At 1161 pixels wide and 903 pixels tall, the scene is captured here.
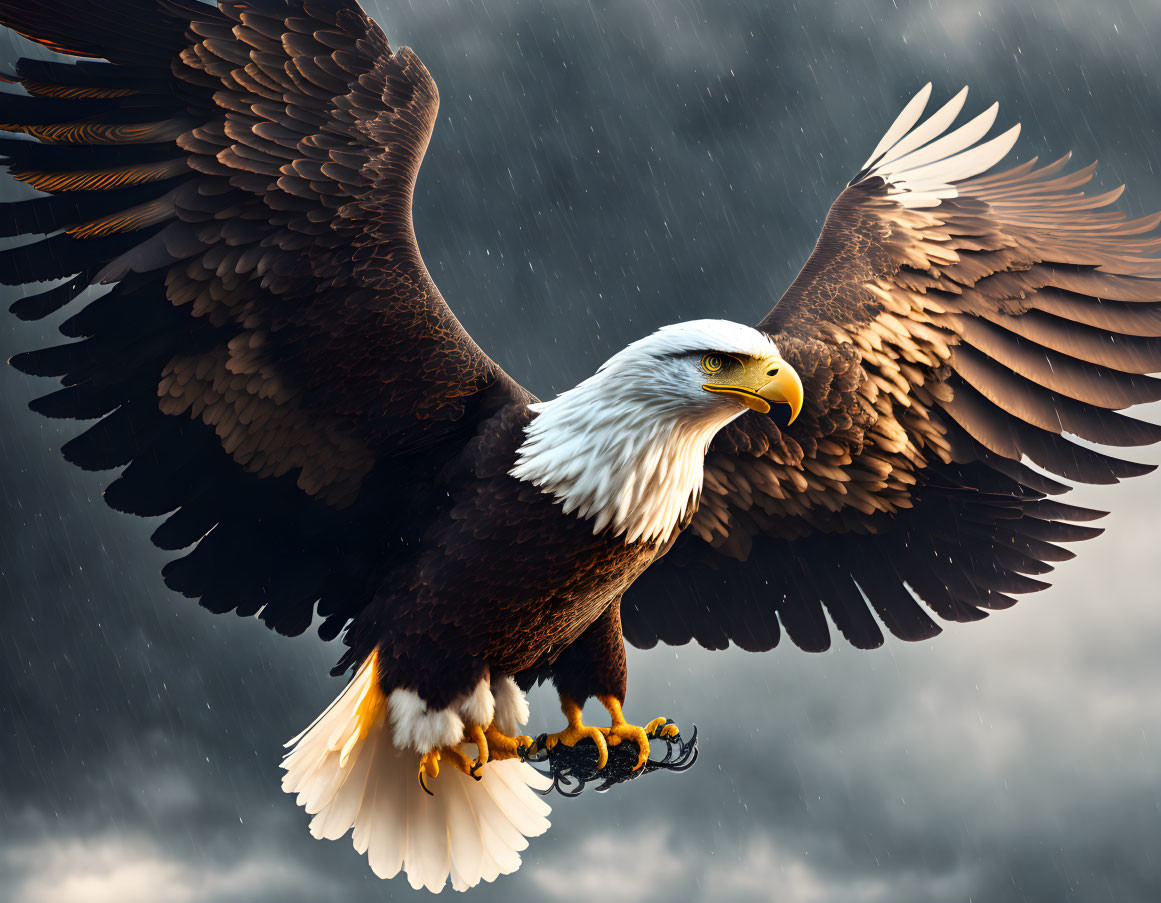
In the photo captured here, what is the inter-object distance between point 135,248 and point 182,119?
41cm

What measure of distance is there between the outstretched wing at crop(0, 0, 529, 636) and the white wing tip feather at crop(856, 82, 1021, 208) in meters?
2.12

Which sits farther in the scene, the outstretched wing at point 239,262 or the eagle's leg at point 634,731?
the eagle's leg at point 634,731

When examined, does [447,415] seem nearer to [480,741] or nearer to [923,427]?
[480,741]

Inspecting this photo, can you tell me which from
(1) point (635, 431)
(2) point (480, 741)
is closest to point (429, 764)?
(2) point (480, 741)

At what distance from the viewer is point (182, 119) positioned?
3.54 metres

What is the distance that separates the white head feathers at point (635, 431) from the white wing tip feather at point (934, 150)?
186cm

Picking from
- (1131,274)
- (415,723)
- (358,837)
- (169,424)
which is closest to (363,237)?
(169,424)

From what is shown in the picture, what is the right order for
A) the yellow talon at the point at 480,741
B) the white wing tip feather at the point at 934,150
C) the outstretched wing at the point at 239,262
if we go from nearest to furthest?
the outstretched wing at the point at 239,262
the yellow talon at the point at 480,741
the white wing tip feather at the point at 934,150

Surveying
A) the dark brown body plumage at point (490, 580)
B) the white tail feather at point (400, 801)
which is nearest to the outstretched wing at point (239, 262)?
the dark brown body plumage at point (490, 580)

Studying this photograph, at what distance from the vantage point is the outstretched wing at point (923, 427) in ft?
14.8

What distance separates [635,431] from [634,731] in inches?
44.8

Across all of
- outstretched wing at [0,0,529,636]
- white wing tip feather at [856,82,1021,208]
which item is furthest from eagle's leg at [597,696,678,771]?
white wing tip feather at [856,82,1021,208]

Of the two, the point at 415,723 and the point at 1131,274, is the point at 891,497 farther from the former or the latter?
the point at 415,723

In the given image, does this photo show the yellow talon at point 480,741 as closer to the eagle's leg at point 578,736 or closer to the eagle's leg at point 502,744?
the eagle's leg at point 502,744
